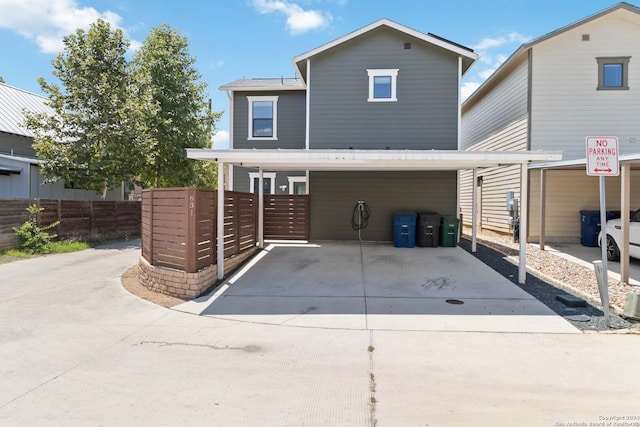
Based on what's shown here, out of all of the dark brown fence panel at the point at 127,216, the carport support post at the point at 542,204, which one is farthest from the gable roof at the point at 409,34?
the dark brown fence panel at the point at 127,216

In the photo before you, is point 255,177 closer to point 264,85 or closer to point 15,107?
point 264,85

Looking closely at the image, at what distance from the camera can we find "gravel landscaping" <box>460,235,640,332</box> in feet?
18.7

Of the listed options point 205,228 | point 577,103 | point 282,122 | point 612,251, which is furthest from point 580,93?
point 205,228

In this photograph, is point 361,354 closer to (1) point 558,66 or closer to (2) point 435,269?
(2) point 435,269

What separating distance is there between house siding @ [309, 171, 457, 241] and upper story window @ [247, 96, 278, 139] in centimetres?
483

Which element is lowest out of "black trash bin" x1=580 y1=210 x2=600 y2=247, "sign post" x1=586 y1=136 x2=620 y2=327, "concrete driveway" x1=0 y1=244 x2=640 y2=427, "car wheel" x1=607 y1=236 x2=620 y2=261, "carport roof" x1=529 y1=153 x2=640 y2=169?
"concrete driveway" x1=0 y1=244 x2=640 y2=427

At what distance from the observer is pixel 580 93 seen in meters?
13.0

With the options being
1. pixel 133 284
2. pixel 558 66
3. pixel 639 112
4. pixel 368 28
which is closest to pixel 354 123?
pixel 368 28

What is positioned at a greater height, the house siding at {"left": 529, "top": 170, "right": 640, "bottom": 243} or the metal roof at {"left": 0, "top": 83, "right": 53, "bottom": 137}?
the metal roof at {"left": 0, "top": 83, "right": 53, "bottom": 137}

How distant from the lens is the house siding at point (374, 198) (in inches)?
505

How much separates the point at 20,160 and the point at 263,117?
30.5 ft

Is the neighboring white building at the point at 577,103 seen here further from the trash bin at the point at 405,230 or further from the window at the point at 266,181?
the window at the point at 266,181

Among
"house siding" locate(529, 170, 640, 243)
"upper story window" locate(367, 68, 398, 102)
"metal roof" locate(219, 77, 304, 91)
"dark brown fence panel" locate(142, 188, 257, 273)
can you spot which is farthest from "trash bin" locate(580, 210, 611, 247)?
"metal roof" locate(219, 77, 304, 91)

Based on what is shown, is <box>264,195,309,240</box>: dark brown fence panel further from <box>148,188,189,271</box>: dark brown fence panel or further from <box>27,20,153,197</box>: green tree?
<box>27,20,153,197</box>: green tree
